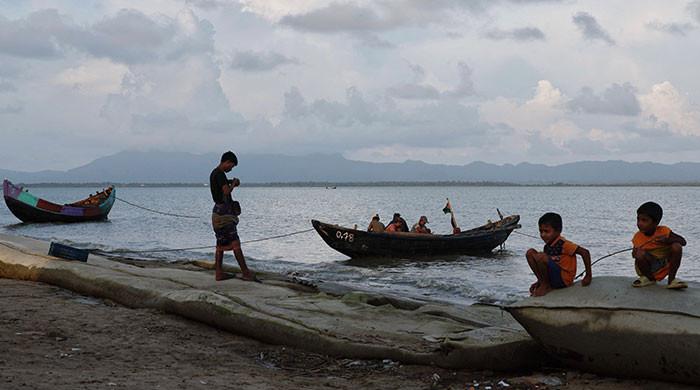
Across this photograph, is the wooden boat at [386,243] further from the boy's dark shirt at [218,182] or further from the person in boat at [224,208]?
the boy's dark shirt at [218,182]

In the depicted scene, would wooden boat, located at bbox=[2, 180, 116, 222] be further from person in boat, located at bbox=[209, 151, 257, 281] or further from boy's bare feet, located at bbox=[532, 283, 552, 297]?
boy's bare feet, located at bbox=[532, 283, 552, 297]

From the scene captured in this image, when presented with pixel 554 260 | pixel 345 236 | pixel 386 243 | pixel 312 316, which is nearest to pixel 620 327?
pixel 554 260

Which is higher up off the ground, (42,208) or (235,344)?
(235,344)

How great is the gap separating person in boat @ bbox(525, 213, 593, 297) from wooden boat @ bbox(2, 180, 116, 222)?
110 feet

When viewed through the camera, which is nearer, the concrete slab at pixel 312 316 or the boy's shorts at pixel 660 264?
the boy's shorts at pixel 660 264

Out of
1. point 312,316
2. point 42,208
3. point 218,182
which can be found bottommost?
point 42,208

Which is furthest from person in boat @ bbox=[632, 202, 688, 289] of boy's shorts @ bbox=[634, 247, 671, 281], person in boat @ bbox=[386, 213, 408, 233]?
person in boat @ bbox=[386, 213, 408, 233]

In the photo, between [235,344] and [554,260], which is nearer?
[554,260]

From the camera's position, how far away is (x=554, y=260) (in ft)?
18.4

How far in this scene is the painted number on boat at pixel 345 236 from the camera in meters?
20.5

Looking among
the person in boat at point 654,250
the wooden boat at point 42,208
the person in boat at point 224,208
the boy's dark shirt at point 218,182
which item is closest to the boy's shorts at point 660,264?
the person in boat at point 654,250

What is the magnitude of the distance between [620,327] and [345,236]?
51.5 ft

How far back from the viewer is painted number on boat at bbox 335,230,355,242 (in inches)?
805

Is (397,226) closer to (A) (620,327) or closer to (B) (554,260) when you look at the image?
(B) (554,260)
